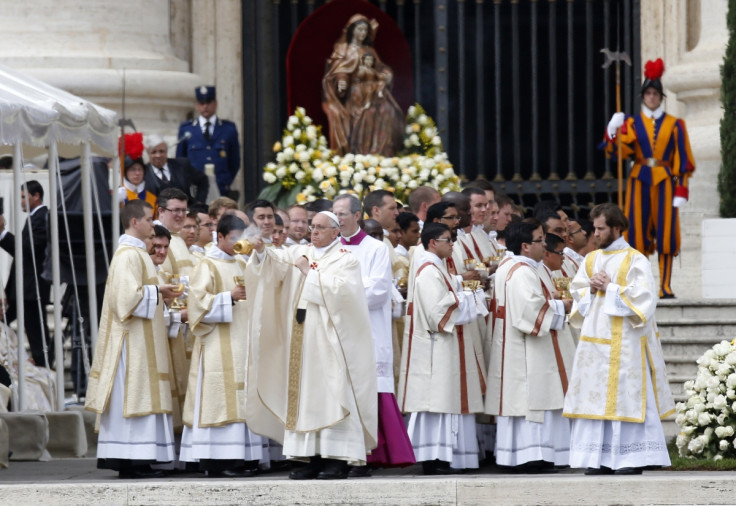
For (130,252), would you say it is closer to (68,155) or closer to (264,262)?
(264,262)

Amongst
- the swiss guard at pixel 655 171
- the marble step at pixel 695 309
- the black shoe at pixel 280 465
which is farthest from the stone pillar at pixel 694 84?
the black shoe at pixel 280 465

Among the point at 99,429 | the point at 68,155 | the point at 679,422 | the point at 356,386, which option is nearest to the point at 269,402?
the point at 356,386

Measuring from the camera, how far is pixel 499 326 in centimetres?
1180

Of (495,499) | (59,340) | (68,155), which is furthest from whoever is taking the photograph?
(68,155)

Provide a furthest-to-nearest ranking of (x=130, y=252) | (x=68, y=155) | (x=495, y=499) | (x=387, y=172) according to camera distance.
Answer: (x=387, y=172) → (x=68, y=155) → (x=130, y=252) → (x=495, y=499)

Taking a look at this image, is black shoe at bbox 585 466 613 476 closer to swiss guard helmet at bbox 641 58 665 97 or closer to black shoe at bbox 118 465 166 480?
black shoe at bbox 118 465 166 480

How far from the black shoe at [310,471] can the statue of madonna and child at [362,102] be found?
7.28 m

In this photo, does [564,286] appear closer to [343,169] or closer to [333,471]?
[333,471]

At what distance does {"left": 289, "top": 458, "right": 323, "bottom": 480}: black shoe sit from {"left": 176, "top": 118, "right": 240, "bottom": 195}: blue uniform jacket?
6699mm

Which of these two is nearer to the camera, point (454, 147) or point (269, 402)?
point (269, 402)

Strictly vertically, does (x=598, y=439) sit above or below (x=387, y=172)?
below

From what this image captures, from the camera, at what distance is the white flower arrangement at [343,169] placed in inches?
614

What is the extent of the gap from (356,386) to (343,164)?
17.6 feet

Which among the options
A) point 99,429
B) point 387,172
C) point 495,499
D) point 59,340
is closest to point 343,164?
point 387,172
